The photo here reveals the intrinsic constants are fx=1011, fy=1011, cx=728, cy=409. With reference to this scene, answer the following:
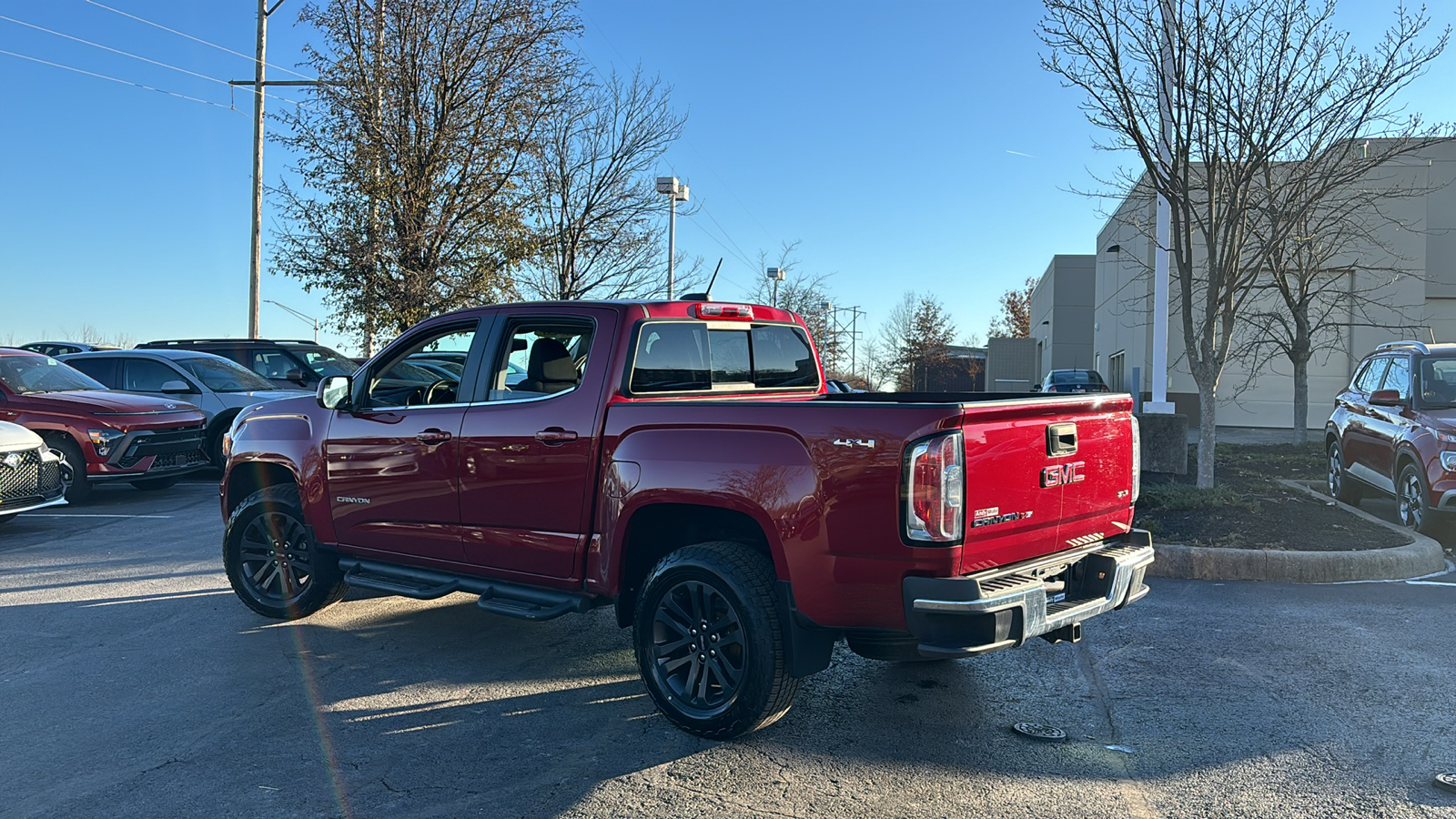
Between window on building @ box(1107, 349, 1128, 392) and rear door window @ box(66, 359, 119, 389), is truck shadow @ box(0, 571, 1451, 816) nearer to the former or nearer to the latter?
rear door window @ box(66, 359, 119, 389)

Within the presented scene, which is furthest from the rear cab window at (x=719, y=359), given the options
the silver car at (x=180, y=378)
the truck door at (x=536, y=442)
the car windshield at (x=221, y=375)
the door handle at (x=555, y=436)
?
the car windshield at (x=221, y=375)

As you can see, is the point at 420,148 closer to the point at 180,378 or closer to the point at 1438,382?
the point at 180,378

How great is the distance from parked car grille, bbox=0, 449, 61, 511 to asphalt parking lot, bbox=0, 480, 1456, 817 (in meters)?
3.01

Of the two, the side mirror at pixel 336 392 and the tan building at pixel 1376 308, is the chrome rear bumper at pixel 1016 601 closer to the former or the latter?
the side mirror at pixel 336 392

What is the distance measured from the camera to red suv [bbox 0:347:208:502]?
11.3 m

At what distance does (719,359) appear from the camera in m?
5.48

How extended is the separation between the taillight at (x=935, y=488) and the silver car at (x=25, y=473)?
8.98 m

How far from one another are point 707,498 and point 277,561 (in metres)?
3.53

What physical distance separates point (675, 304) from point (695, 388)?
447 mm

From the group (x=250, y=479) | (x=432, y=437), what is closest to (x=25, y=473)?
(x=250, y=479)

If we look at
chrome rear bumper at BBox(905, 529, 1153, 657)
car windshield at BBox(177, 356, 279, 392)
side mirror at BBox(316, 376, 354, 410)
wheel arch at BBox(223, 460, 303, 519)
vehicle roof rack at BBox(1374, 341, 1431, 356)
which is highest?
vehicle roof rack at BBox(1374, 341, 1431, 356)

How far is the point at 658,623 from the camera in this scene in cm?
452

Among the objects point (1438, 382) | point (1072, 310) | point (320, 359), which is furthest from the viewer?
point (1072, 310)

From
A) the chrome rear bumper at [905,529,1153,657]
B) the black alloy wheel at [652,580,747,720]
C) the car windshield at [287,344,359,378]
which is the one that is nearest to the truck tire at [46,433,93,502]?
the car windshield at [287,344,359,378]
